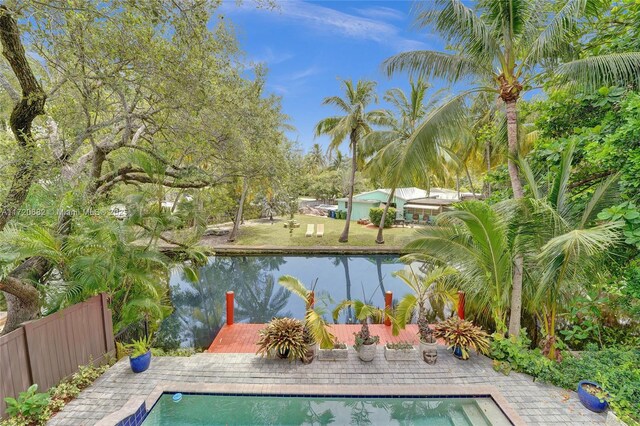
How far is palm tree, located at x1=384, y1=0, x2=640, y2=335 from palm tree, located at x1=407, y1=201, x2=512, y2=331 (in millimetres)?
333

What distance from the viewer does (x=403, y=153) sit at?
17.9 feet

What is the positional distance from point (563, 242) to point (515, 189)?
1.51m

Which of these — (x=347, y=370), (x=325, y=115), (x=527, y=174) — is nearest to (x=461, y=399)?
(x=347, y=370)

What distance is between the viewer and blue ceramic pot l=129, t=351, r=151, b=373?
4.93 meters

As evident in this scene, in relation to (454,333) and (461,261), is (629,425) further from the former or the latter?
(461,261)

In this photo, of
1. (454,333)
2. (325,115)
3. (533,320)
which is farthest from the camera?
(325,115)

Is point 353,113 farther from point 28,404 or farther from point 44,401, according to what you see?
point 28,404

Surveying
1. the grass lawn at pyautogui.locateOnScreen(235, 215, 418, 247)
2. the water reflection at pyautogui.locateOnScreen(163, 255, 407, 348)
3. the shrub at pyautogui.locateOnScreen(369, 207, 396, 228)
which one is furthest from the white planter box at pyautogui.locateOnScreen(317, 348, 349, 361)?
the shrub at pyautogui.locateOnScreen(369, 207, 396, 228)

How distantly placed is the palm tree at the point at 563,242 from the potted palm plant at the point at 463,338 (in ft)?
3.37

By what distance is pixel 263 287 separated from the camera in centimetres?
1139

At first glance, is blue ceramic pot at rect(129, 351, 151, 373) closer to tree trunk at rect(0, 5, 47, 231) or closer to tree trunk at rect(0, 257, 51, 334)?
tree trunk at rect(0, 257, 51, 334)

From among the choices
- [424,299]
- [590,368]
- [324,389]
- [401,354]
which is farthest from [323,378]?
A: [590,368]

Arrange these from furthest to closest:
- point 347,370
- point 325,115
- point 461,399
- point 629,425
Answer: point 325,115 < point 347,370 < point 461,399 < point 629,425

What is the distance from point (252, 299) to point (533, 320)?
8.30 metres
